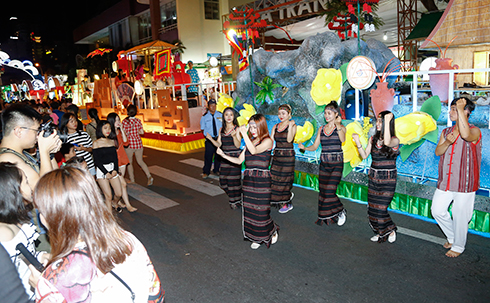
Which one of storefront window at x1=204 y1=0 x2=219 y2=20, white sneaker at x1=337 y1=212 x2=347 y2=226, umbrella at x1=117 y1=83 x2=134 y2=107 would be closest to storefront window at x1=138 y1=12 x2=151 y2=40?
storefront window at x1=204 y1=0 x2=219 y2=20

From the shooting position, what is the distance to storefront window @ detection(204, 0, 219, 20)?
25.7 meters

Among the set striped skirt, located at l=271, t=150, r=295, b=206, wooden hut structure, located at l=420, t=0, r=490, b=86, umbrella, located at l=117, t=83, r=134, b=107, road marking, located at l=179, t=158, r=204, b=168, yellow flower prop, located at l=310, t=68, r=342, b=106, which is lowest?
road marking, located at l=179, t=158, r=204, b=168

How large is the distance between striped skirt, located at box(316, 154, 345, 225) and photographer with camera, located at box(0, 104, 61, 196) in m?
3.67

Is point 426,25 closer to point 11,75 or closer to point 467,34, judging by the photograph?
point 467,34

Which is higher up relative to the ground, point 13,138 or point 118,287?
point 13,138

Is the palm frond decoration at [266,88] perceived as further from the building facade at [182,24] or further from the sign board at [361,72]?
the building facade at [182,24]

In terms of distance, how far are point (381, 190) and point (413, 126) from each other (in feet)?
3.54

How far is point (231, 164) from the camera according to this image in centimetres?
636

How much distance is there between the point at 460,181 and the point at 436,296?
1.38 meters

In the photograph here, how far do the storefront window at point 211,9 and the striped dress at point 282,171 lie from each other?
22.2 meters

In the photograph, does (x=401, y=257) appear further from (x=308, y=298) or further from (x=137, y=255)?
(x=137, y=255)

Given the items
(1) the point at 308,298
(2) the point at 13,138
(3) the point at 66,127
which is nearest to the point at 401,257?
(1) the point at 308,298

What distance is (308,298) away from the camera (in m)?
3.53

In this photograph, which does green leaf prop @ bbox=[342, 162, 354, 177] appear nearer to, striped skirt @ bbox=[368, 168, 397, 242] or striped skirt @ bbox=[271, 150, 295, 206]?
striped skirt @ bbox=[271, 150, 295, 206]
